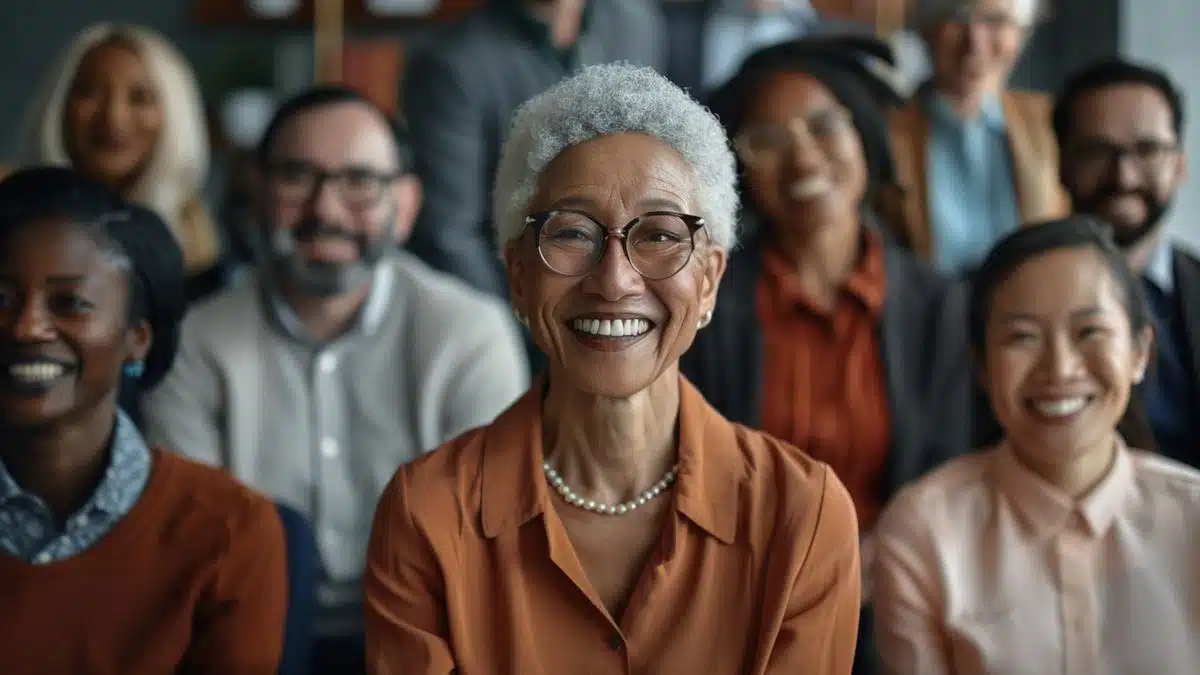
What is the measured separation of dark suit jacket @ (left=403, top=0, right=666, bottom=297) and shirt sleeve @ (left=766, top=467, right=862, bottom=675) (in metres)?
1.63

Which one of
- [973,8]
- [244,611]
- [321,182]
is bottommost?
[244,611]

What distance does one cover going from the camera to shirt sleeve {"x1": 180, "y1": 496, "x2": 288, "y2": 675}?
1853 millimetres

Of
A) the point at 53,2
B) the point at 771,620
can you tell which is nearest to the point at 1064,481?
the point at 771,620

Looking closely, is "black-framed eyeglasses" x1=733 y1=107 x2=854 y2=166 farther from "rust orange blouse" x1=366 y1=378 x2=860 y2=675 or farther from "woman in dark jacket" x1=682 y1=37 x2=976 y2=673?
"rust orange blouse" x1=366 y1=378 x2=860 y2=675

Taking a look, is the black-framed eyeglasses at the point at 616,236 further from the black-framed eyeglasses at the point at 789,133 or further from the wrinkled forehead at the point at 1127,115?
the wrinkled forehead at the point at 1127,115

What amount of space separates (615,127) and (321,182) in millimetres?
1117

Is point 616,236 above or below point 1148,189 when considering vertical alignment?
below

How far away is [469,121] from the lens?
3.20 metres

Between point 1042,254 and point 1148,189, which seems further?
point 1148,189

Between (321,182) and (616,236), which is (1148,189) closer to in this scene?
(616,236)

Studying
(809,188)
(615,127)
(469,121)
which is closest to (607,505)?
(615,127)

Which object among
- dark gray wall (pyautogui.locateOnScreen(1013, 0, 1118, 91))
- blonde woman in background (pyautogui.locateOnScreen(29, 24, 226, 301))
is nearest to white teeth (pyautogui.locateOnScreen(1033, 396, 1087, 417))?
blonde woman in background (pyautogui.locateOnScreen(29, 24, 226, 301))

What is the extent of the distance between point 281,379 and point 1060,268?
1.43 meters

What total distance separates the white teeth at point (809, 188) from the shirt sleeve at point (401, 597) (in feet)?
3.89
